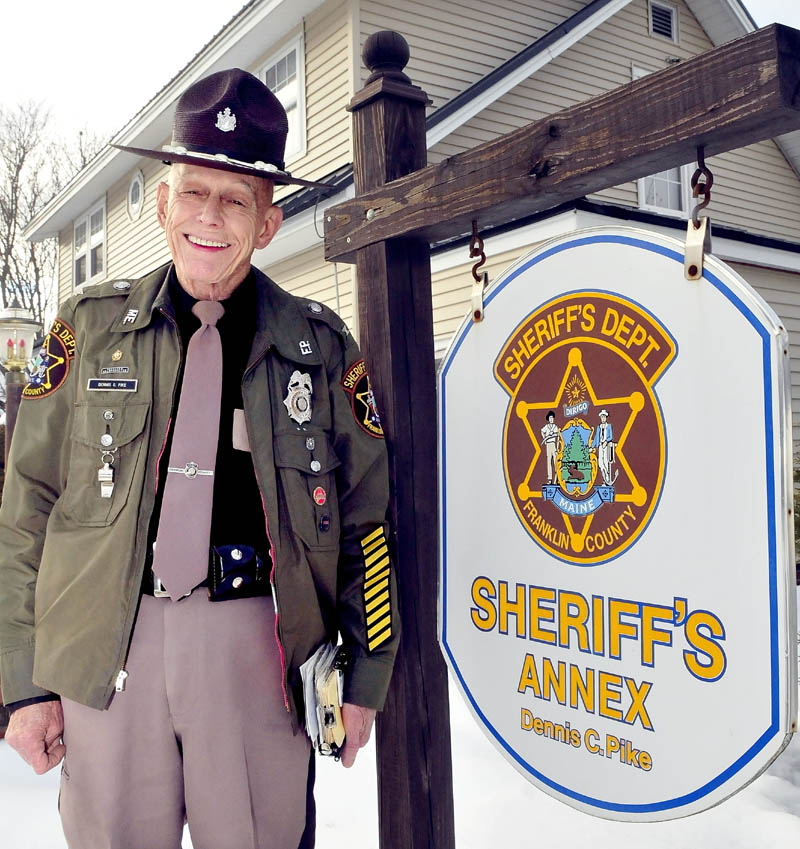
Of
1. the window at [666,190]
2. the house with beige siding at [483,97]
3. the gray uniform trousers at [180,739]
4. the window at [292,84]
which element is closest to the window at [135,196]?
the house with beige siding at [483,97]

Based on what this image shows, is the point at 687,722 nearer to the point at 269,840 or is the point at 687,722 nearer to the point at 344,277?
the point at 269,840

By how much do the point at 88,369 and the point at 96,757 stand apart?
0.90m

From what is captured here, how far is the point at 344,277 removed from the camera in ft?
31.0

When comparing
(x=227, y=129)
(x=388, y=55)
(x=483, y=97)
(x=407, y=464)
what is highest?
(x=483, y=97)

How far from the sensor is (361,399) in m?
2.14

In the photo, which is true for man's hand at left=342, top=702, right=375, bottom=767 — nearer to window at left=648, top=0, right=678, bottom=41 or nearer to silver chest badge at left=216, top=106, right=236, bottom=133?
silver chest badge at left=216, top=106, right=236, bottom=133

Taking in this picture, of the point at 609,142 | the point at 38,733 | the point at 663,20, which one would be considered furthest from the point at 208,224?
the point at 663,20

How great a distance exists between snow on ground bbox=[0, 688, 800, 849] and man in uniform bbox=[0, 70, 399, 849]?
4.87 ft

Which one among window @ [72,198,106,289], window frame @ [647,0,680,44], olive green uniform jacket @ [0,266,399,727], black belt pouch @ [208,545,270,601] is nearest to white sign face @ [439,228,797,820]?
olive green uniform jacket @ [0,266,399,727]

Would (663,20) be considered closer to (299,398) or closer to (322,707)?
(299,398)

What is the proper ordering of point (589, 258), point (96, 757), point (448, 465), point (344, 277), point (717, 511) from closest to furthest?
point (717, 511) < point (589, 258) < point (96, 757) < point (448, 465) < point (344, 277)

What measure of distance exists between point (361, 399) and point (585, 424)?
0.63 metres

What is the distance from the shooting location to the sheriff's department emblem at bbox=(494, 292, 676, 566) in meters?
1.64

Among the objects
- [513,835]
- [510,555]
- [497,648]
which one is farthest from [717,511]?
[513,835]
